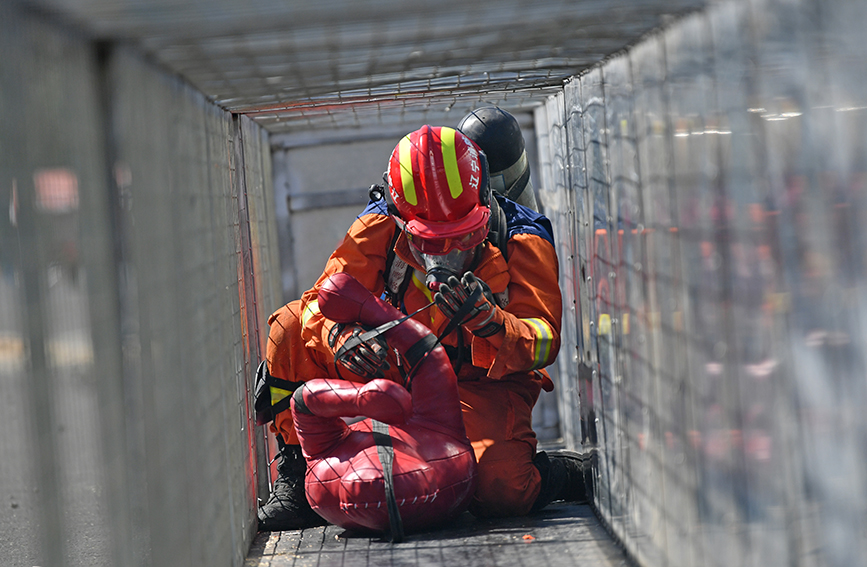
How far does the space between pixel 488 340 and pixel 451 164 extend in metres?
0.57

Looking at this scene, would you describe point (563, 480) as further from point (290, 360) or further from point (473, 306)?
point (290, 360)

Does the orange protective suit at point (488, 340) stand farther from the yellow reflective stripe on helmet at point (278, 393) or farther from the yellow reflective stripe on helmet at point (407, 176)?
the yellow reflective stripe on helmet at point (407, 176)

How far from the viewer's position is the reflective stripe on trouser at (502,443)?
2.64 m

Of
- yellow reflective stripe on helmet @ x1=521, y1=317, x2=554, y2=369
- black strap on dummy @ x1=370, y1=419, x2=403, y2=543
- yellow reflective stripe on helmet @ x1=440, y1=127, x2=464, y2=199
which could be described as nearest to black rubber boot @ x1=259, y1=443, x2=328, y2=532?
black strap on dummy @ x1=370, y1=419, x2=403, y2=543

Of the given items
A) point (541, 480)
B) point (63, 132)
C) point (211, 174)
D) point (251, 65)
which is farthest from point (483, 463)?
point (63, 132)

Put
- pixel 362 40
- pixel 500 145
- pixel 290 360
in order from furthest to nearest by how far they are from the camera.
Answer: pixel 500 145 → pixel 290 360 → pixel 362 40

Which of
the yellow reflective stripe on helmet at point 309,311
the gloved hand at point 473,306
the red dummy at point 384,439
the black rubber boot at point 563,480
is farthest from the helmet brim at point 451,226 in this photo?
the black rubber boot at point 563,480

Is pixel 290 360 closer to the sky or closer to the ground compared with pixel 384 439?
closer to the sky

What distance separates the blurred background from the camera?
3.44 feet

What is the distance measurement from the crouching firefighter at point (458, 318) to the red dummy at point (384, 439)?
89mm

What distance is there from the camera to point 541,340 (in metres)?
2.65

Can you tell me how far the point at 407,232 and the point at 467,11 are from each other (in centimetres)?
120

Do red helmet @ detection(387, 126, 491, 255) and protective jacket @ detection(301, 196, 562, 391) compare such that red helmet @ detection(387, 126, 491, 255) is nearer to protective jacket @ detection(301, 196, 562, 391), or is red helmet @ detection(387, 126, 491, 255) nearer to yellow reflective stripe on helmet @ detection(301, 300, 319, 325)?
protective jacket @ detection(301, 196, 562, 391)

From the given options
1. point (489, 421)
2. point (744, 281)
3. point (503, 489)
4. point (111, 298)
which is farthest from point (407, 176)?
point (744, 281)
